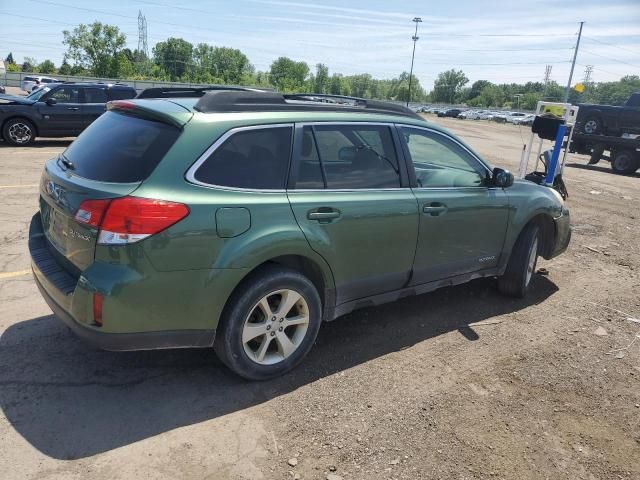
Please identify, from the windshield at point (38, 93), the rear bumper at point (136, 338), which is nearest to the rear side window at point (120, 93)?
the windshield at point (38, 93)

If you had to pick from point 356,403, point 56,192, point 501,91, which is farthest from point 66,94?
point 501,91

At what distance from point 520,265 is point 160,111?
11.6 feet

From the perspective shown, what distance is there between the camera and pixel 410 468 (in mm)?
2643

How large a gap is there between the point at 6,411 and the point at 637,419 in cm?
382

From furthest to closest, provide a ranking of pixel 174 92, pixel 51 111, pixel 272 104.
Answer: pixel 51 111 < pixel 174 92 < pixel 272 104

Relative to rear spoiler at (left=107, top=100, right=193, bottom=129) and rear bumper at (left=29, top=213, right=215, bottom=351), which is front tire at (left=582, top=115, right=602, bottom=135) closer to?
rear spoiler at (left=107, top=100, right=193, bottom=129)

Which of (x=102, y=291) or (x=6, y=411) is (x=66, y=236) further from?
(x=6, y=411)

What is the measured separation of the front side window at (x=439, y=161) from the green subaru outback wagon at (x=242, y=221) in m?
0.03

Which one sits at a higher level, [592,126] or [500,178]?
[592,126]

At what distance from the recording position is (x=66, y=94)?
13.7 meters

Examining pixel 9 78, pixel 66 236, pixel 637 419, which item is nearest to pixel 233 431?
pixel 66 236

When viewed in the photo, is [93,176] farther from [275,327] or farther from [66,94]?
[66,94]

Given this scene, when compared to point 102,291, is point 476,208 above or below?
above

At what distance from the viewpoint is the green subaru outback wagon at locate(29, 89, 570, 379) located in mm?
2713
